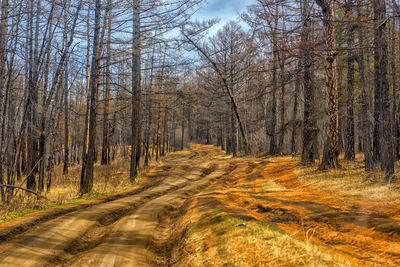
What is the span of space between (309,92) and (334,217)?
33.7ft

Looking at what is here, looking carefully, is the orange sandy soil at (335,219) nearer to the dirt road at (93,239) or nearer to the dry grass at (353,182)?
the dry grass at (353,182)

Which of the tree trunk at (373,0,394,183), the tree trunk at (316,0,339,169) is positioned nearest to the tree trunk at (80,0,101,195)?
the tree trunk at (316,0,339,169)

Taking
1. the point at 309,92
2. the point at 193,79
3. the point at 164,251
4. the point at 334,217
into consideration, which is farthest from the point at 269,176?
the point at 193,79

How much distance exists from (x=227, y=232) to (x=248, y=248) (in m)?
0.80

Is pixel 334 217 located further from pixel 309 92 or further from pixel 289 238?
pixel 309 92

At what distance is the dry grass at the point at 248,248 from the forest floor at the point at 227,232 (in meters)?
0.01

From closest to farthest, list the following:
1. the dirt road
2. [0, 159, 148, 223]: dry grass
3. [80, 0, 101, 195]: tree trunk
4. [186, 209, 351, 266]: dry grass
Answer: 1. [186, 209, 351, 266]: dry grass
2. the dirt road
3. [0, 159, 148, 223]: dry grass
4. [80, 0, 101, 195]: tree trunk

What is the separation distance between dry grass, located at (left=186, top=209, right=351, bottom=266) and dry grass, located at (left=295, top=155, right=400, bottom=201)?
4176mm

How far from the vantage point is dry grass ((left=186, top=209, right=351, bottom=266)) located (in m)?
3.31

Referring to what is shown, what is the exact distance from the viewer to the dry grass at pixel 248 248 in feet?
10.9

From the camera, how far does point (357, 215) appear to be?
543 cm

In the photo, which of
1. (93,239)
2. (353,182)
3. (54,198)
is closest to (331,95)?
(353,182)

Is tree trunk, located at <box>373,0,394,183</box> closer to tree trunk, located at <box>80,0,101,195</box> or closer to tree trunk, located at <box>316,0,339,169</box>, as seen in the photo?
tree trunk, located at <box>316,0,339,169</box>

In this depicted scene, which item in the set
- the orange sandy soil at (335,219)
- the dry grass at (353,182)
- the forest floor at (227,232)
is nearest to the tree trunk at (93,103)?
the forest floor at (227,232)
